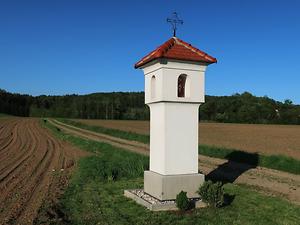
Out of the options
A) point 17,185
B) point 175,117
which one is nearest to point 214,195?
point 175,117

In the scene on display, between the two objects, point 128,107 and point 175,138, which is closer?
point 175,138

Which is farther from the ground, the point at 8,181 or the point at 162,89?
the point at 162,89

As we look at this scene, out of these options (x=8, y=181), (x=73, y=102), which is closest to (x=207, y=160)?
(x=8, y=181)

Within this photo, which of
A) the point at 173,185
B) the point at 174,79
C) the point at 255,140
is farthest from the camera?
the point at 255,140

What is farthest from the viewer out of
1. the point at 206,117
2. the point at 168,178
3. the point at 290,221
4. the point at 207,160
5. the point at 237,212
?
the point at 206,117

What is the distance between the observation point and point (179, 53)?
985cm

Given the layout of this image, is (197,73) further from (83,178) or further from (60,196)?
(83,178)

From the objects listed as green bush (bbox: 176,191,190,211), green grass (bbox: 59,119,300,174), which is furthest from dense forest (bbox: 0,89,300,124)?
green bush (bbox: 176,191,190,211)

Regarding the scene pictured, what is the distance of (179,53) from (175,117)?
59.9 inches

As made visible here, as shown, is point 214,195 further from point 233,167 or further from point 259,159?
point 259,159

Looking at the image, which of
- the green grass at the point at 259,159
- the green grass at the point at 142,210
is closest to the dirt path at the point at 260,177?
the green grass at the point at 259,159

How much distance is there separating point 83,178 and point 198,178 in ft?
17.0

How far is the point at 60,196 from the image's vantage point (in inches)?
431

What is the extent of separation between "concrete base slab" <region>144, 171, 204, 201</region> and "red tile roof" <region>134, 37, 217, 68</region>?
109 inches
